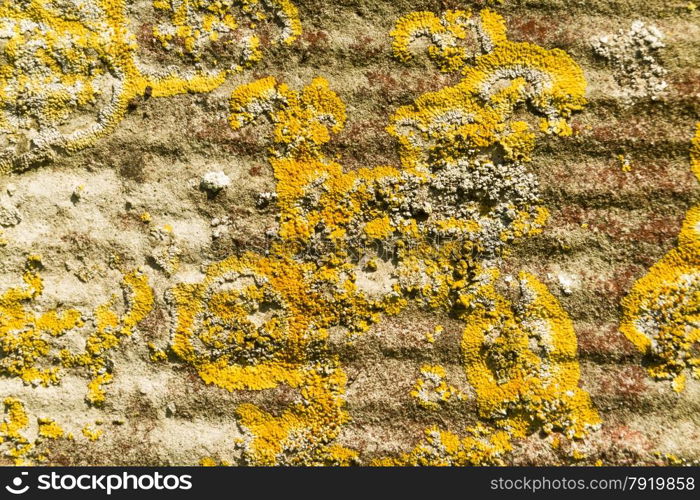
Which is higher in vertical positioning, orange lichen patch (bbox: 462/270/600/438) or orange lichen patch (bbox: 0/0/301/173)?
orange lichen patch (bbox: 0/0/301/173)

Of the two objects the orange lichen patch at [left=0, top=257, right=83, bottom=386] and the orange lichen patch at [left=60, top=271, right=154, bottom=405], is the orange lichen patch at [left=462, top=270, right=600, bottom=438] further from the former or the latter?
the orange lichen patch at [left=0, top=257, right=83, bottom=386]

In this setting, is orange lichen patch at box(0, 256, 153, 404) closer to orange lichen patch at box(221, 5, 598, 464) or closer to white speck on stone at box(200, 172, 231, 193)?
orange lichen patch at box(221, 5, 598, 464)

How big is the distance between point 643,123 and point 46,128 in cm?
262

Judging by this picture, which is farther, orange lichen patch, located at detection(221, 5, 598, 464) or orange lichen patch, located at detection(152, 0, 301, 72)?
orange lichen patch, located at detection(152, 0, 301, 72)

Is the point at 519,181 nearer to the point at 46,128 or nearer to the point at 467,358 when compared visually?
the point at 467,358

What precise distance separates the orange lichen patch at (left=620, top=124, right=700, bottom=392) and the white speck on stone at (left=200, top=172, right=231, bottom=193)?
1813 millimetres

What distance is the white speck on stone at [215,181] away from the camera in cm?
222

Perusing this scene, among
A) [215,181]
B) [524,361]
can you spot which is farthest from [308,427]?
[215,181]

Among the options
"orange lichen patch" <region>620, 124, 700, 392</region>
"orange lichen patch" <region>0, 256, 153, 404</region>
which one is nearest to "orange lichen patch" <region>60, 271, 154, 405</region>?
"orange lichen patch" <region>0, 256, 153, 404</region>

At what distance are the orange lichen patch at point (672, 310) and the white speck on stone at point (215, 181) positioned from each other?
1.81 m

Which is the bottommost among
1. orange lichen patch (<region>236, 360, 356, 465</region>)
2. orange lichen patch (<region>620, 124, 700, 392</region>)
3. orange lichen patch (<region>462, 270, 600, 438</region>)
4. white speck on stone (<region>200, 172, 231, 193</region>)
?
orange lichen patch (<region>236, 360, 356, 465</region>)

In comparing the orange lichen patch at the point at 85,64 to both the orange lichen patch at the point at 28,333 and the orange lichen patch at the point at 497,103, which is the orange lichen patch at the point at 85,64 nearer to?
the orange lichen patch at the point at 28,333

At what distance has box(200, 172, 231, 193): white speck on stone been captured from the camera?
2215mm
